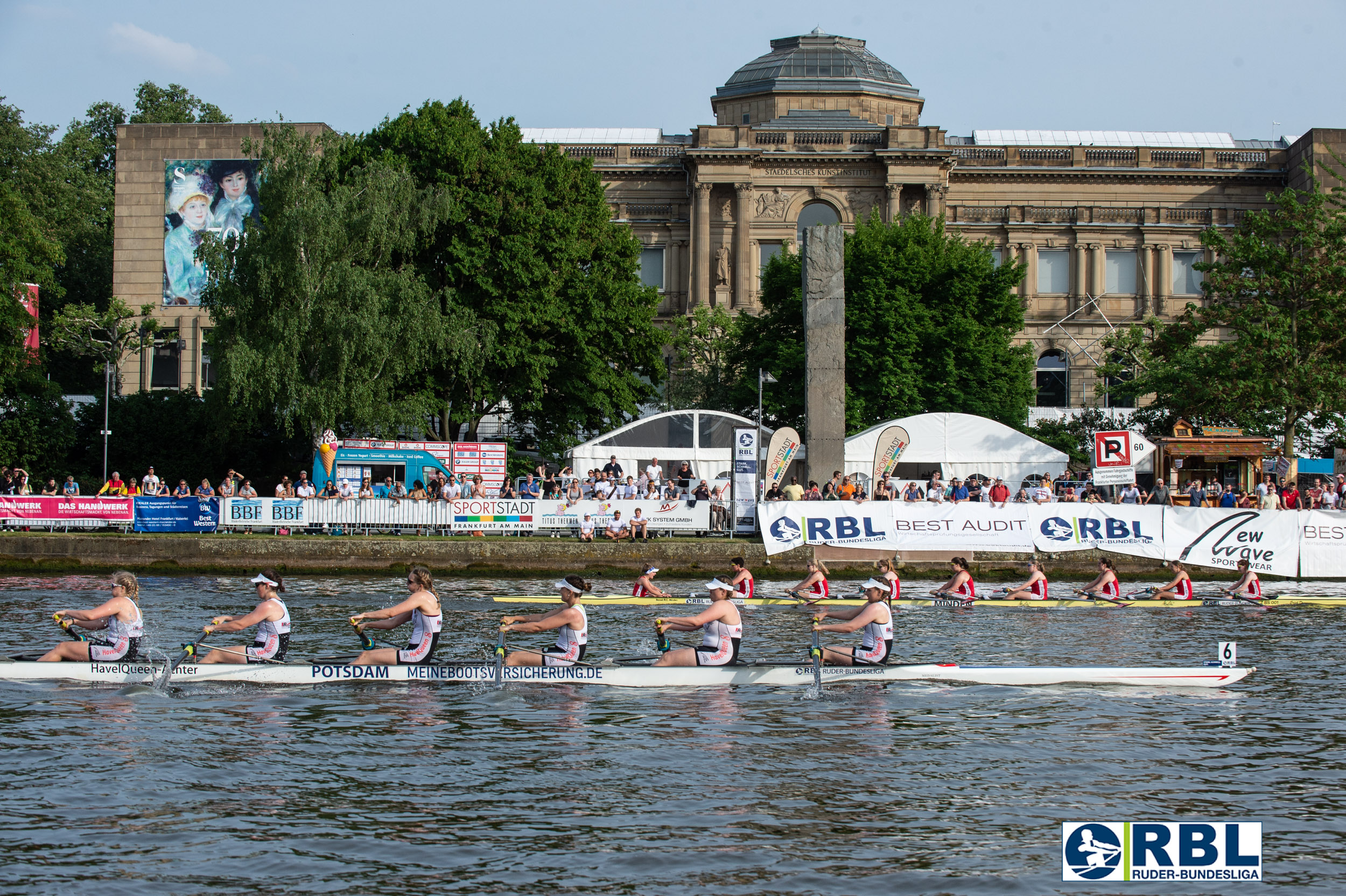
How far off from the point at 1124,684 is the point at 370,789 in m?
11.4

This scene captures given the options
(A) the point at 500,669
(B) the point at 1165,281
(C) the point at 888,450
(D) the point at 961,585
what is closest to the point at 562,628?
(A) the point at 500,669

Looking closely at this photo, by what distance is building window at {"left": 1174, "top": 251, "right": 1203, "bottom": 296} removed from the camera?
237 ft

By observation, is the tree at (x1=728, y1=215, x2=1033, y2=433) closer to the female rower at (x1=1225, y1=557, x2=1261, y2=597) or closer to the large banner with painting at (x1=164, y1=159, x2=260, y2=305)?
the female rower at (x1=1225, y1=557, x2=1261, y2=597)

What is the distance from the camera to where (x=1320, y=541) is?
106ft

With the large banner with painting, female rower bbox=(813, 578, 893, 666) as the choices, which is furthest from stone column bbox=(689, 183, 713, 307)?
female rower bbox=(813, 578, 893, 666)

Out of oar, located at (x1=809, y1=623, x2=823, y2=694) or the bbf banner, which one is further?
oar, located at (x1=809, y1=623, x2=823, y2=694)

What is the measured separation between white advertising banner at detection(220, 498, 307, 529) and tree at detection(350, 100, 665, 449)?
1143cm

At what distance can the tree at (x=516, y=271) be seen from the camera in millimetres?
46438

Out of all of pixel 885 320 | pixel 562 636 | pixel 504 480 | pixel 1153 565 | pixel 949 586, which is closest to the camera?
pixel 562 636

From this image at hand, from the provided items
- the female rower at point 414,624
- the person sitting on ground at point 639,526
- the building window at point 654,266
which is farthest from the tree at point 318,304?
the building window at point 654,266

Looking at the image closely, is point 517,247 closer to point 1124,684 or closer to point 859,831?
point 1124,684

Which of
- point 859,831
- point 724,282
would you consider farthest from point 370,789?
point 724,282

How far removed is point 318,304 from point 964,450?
71.0 feet

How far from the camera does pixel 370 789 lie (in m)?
12.7
